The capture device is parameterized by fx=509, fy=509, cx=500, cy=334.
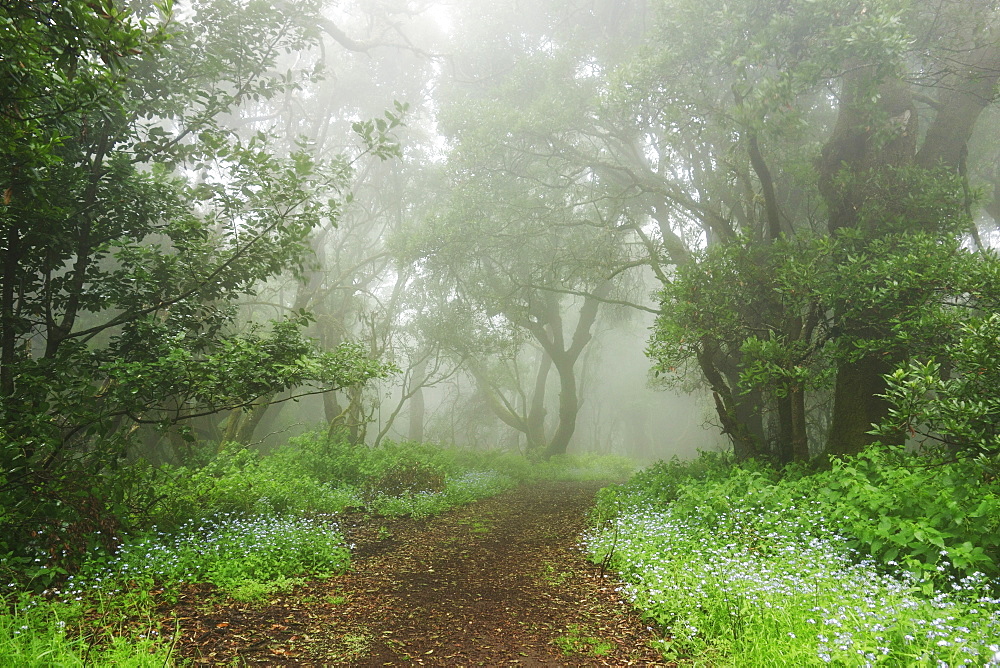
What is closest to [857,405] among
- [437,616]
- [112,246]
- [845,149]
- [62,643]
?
[845,149]

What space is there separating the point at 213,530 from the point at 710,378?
8.37 m

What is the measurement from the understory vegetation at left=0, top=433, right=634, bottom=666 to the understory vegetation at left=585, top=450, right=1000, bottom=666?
3.93m

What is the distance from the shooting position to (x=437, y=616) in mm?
5336

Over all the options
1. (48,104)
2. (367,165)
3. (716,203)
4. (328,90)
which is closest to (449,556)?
(48,104)

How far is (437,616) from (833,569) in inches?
155

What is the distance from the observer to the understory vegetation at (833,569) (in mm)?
3418

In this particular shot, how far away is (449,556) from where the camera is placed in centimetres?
754

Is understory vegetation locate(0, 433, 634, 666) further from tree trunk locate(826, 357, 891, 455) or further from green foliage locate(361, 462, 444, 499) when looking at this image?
tree trunk locate(826, 357, 891, 455)

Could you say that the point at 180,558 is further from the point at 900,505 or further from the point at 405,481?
the point at 900,505

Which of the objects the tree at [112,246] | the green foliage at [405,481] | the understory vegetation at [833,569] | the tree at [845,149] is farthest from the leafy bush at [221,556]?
the tree at [845,149]

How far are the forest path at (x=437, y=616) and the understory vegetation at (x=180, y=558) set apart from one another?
0.34 metres

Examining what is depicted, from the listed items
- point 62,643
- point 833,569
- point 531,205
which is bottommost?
point 833,569

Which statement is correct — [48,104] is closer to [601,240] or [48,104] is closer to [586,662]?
[586,662]

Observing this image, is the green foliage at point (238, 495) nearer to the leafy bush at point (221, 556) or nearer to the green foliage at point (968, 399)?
the leafy bush at point (221, 556)
